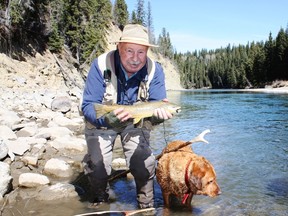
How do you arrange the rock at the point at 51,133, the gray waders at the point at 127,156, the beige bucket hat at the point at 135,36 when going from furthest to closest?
the rock at the point at 51,133 → the gray waders at the point at 127,156 → the beige bucket hat at the point at 135,36

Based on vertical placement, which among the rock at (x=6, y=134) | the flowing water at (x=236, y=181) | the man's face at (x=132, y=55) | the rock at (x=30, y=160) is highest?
the man's face at (x=132, y=55)

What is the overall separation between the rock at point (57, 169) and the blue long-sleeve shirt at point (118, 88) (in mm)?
2612

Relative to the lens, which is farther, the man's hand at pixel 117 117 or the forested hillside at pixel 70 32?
the forested hillside at pixel 70 32

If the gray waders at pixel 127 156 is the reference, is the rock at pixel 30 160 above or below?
below

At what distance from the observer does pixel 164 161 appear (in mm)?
5262

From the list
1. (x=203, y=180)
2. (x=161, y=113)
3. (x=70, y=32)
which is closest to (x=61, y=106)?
(x=203, y=180)

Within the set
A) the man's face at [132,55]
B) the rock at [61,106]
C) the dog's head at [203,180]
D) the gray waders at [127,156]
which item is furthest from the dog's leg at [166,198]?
the rock at [61,106]

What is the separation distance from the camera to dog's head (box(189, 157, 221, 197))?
15.4 ft

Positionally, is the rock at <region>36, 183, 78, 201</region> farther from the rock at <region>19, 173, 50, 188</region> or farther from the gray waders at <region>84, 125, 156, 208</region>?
the gray waders at <region>84, 125, 156, 208</region>

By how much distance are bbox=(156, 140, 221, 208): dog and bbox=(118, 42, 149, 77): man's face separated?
1556 millimetres

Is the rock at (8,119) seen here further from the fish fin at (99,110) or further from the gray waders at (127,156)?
the fish fin at (99,110)

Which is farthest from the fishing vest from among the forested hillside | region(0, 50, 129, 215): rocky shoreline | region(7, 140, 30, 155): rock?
the forested hillside

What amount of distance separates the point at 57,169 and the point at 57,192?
1.37 m

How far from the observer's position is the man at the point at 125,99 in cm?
466
